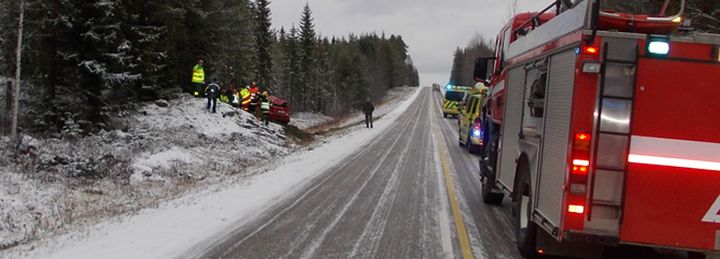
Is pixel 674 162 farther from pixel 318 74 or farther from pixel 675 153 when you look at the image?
pixel 318 74

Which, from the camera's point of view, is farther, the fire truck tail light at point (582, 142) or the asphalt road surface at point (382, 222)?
the asphalt road surface at point (382, 222)

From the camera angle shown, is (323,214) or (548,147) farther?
(323,214)

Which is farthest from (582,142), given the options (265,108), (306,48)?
(306,48)

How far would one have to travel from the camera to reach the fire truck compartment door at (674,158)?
462 centimetres

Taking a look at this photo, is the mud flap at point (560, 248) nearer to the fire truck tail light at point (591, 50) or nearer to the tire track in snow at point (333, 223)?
the fire truck tail light at point (591, 50)

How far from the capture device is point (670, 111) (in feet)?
15.3

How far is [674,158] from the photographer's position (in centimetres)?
468

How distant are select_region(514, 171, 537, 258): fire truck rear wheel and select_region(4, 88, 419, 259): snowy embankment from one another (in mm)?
3790

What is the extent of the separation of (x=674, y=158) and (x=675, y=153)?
0.15ft

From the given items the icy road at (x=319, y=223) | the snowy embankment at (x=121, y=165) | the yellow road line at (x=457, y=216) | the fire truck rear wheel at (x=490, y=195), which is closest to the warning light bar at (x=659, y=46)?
the icy road at (x=319, y=223)

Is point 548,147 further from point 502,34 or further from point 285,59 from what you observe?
point 285,59

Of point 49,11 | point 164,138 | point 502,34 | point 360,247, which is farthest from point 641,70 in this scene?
point 49,11

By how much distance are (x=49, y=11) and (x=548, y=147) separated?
50.8 feet

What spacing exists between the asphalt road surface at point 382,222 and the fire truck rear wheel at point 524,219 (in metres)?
0.19
